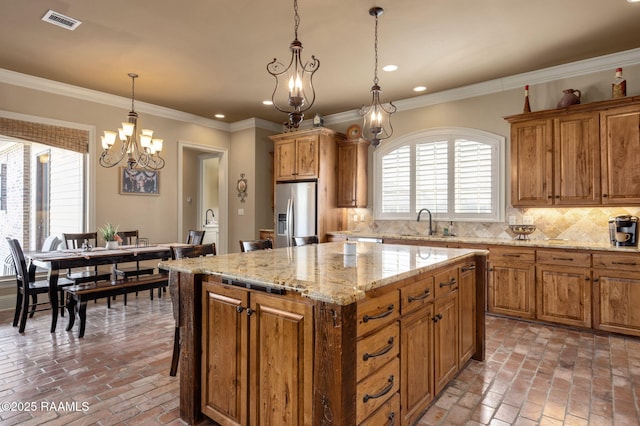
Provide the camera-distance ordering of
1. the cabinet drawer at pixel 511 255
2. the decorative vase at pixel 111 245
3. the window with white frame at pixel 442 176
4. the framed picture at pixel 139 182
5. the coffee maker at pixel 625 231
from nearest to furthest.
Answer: the coffee maker at pixel 625 231 → the cabinet drawer at pixel 511 255 → the decorative vase at pixel 111 245 → the window with white frame at pixel 442 176 → the framed picture at pixel 139 182

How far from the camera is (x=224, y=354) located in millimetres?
1846

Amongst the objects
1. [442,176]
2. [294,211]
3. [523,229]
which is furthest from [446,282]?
[294,211]

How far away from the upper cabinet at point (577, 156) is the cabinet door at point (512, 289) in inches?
31.8

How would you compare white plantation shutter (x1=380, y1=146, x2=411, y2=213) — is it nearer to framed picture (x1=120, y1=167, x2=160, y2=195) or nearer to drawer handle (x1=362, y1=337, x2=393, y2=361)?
framed picture (x1=120, y1=167, x2=160, y2=195)

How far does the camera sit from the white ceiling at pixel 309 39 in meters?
2.93

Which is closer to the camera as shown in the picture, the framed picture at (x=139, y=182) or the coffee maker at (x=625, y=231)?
the coffee maker at (x=625, y=231)

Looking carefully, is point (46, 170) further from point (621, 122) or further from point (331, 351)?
point (621, 122)

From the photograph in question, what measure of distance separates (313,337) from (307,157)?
4.44 metres

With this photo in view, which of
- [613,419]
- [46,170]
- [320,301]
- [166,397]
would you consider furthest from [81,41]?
[613,419]

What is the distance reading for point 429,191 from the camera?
5.17 metres

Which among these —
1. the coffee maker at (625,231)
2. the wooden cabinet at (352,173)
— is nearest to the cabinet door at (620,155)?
the coffee maker at (625,231)

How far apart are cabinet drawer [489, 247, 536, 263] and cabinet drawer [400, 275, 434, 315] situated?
2.35 meters

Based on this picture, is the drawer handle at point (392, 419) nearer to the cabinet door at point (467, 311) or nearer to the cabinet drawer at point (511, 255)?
the cabinet door at point (467, 311)

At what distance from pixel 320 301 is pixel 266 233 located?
200 inches
